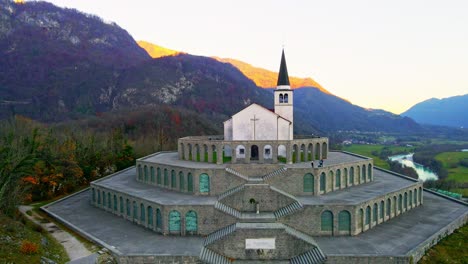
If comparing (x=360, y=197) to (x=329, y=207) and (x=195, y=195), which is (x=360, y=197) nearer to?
(x=329, y=207)

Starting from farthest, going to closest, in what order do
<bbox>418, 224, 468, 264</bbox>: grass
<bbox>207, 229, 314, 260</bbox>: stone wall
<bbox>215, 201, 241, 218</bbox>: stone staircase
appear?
<bbox>215, 201, 241, 218</bbox>: stone staircase → <bbox>207, 229, 314, 260</bbox>: stone wall → <bbox>418, 224, 468, 264</bbox>: grass

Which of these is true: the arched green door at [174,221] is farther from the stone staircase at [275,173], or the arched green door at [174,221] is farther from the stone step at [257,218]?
the stone staircase at [275,173]

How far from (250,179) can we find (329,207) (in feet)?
21.7

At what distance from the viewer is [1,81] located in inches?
4653

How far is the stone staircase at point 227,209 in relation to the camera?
2507 cm

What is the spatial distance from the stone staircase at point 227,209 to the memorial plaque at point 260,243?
2563 millimetres

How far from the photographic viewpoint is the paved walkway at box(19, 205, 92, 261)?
22375 millimetres

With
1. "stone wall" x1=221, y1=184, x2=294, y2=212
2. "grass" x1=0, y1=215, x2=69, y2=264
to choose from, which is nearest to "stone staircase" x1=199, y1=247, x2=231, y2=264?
"stone wall" x1=221, y1=184, x2=294, y2=212

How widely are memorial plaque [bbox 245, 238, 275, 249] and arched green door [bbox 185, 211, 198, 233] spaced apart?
4.52 m

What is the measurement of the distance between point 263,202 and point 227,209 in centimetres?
280

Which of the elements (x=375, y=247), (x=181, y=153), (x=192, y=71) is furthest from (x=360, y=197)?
(x=192, y=71)

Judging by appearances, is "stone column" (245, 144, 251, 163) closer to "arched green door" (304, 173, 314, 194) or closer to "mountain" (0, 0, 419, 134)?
"arched green door" (304, 173, 314, 194)

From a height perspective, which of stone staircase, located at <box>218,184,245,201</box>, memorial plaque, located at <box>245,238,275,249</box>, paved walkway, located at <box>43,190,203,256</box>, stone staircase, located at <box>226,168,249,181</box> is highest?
stone staircase, located at <box>226,168,249,181</box>

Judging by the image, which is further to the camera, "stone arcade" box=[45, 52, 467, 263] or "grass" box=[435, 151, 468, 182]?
"grass" box=[435, 151, 468, 182]
